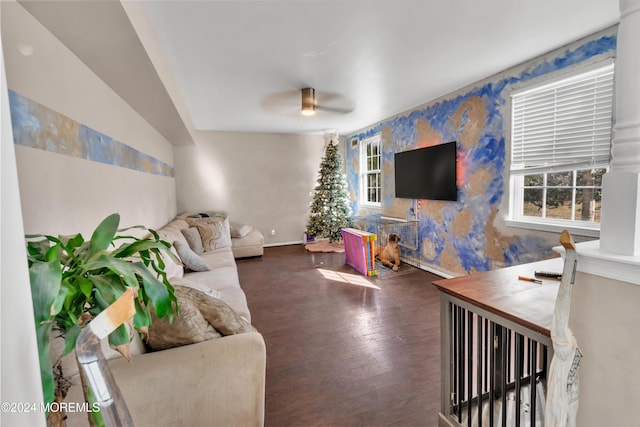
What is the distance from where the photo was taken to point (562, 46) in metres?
2.56

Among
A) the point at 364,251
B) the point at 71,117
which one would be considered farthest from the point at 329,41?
the point at 364,251

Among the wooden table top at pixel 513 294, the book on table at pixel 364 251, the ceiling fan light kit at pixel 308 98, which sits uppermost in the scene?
the ceiling fan light kit at pixel 308 98

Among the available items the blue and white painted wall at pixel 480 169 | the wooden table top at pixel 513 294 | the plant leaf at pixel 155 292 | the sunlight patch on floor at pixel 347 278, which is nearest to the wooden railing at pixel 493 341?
the wooden table top at pixel 513 294

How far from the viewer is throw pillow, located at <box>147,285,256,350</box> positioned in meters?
Result: 1.35

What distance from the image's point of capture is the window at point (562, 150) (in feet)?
7.73

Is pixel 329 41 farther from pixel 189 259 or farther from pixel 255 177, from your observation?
pixel 255 177

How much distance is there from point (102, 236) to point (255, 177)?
5.75 metres

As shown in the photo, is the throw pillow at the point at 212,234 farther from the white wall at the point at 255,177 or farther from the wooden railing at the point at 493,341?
the wooden railing at the point at 493,341

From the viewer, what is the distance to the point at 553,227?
270 centimetres

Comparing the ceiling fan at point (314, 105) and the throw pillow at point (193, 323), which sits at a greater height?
the ceiling fan at point (314, 105)

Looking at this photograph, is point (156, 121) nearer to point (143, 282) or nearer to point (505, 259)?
point (143, 282)

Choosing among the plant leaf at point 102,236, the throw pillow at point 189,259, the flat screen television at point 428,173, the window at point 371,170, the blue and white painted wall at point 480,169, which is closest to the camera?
the plant leaf at point 102,236

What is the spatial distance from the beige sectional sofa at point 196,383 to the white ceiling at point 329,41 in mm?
1569

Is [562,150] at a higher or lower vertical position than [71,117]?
lower
